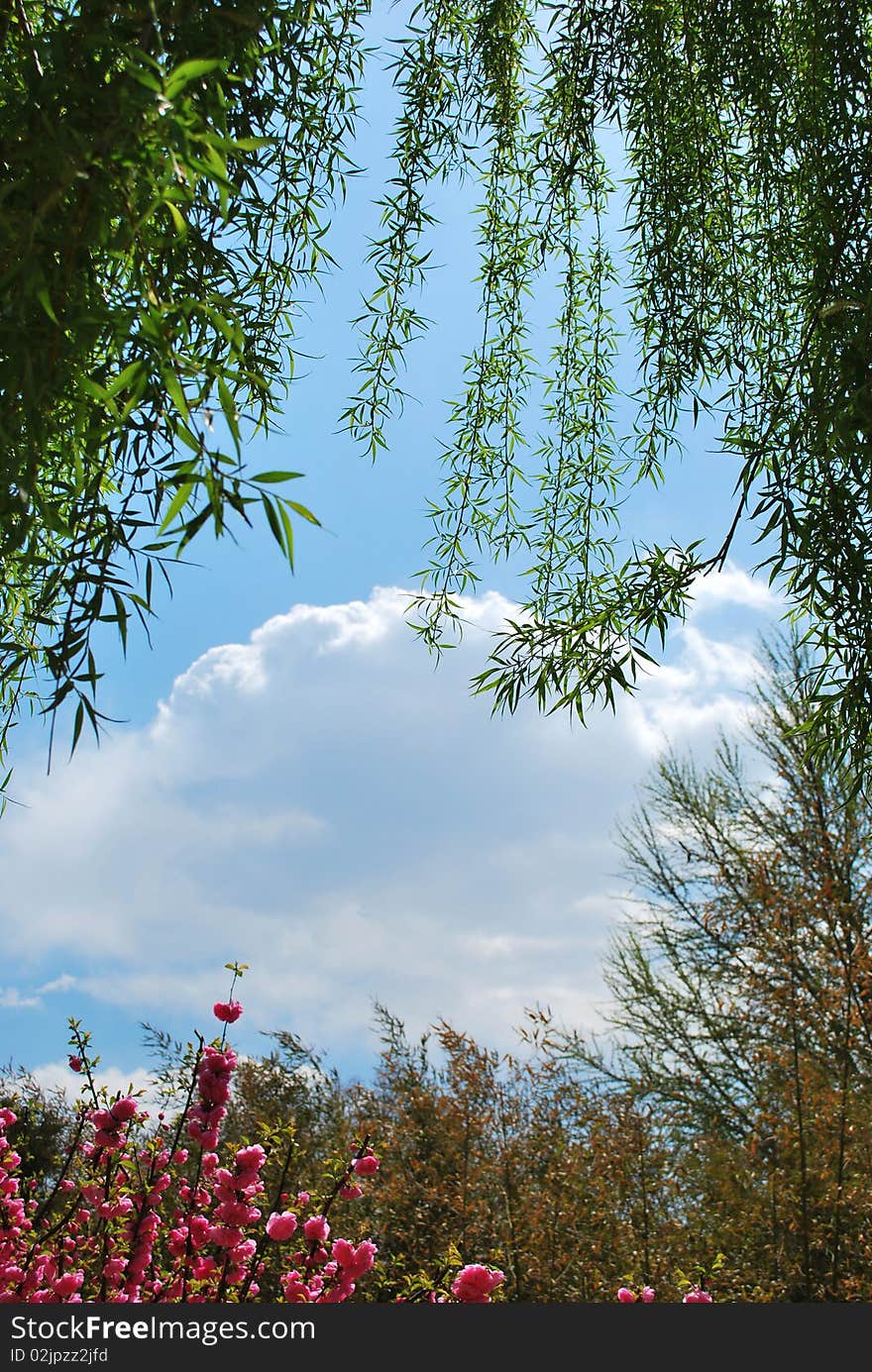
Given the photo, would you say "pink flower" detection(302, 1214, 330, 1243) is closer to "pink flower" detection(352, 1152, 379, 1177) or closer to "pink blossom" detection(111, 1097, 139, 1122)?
"pink flower" detection(352, 1152, 379, 1177)

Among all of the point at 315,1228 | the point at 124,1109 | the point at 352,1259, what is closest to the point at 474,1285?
the point at 352,1259

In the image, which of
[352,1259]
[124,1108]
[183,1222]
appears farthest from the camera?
[183,1222]

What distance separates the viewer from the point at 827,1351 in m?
1.48

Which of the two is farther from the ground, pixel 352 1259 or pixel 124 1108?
pixel 124 1108

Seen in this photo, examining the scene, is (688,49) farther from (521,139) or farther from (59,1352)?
(59,1352)

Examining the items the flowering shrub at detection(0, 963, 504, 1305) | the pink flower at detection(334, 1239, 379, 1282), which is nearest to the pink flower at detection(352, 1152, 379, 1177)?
the flowering shrub at detection(0, 963, 504, 1305)

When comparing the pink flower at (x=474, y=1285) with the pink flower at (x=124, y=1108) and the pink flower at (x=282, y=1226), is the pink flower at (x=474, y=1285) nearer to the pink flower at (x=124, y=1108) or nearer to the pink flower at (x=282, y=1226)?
the pink flower at (x=282, y=1226)

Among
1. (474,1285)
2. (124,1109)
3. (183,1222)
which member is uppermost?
(124,1109)

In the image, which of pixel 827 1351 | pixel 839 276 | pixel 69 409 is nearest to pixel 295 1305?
pixel 827 1351

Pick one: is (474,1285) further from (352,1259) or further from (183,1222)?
(183,1222)

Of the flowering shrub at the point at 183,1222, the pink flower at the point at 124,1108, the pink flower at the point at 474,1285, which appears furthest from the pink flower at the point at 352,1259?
the pink flower at the point at 124,1108

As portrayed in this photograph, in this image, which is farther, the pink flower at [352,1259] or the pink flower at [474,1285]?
the pink flower at [352,1259]

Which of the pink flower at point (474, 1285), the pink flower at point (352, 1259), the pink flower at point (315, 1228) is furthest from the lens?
the pink flower at point (315, 1228)

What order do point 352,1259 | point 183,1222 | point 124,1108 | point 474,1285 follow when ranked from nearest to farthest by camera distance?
point 474,1285 → point 352,1259 → point 124,1108 → point 183,1222
